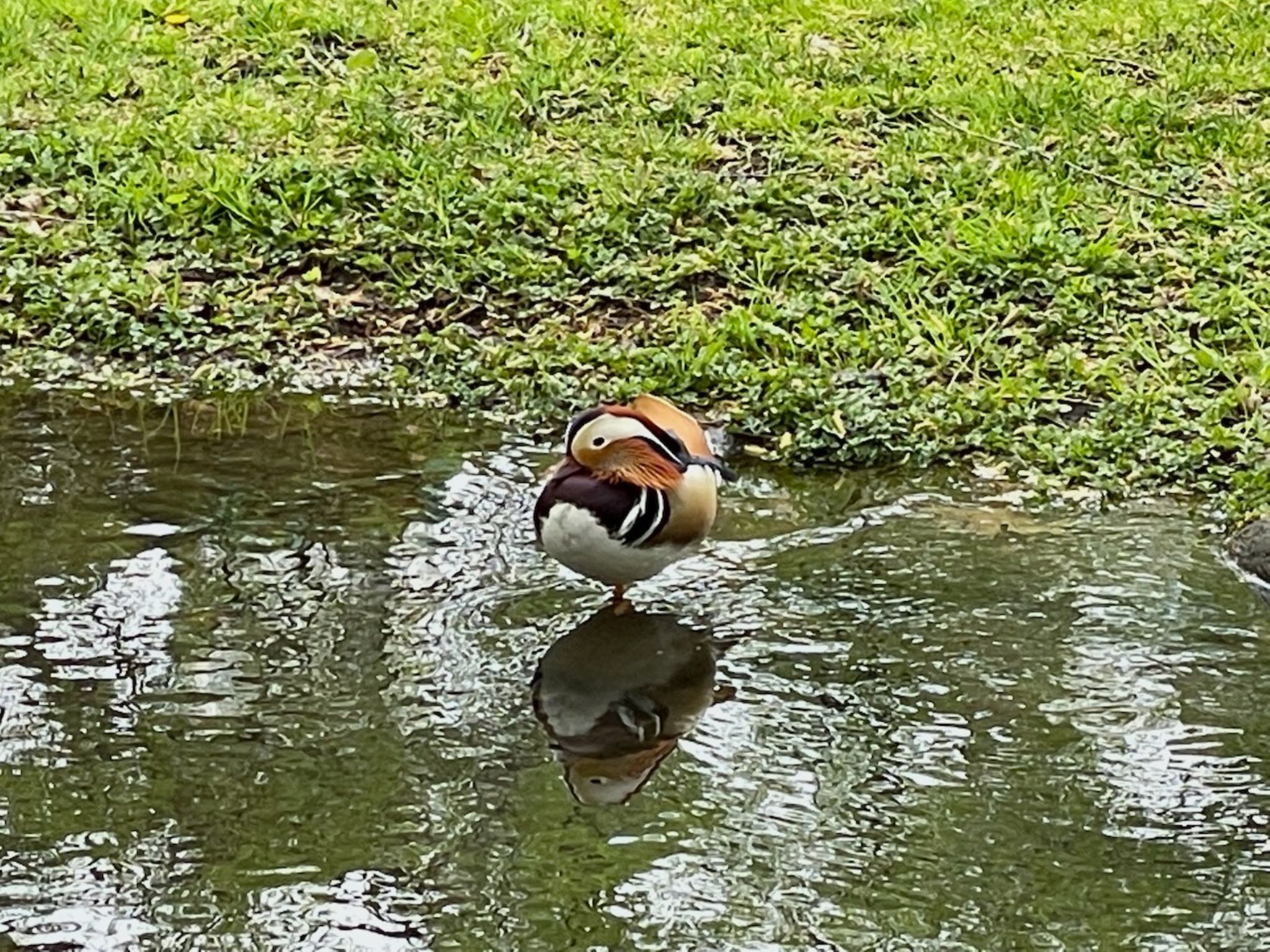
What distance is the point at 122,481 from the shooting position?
538 cm

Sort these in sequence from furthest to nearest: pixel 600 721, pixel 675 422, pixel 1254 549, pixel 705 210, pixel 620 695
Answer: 1. pixel 705 210
2. pixel 1254 549
3. pixel 675 422
4. pixel 620 695
5. pixel 600 721

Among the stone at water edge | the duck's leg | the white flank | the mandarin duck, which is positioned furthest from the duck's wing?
the stone at water edge

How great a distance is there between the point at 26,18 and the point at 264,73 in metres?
1.29

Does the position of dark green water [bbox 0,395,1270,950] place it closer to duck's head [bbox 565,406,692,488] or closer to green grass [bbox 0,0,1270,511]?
duck's head [bbox 565,406,692,488]

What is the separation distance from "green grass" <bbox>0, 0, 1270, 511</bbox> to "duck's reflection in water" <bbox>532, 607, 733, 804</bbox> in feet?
4.03

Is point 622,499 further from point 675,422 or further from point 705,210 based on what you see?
point 705,210

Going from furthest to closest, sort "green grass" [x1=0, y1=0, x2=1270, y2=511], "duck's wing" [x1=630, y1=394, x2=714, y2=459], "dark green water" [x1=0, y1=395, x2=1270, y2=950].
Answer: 1. "green grass" [x1=0, y1=0, x2=1270, y2=511]
2. "duck's wing" [x1=630, y1=394, x2=714, y2=459]
3. "dark green water" [x1=0, y1=395, x2=1270, y2=950]

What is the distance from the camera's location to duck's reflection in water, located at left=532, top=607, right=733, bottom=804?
3.97m

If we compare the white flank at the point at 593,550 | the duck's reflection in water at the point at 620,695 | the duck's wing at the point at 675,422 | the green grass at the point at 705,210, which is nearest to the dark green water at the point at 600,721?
the duck's reflection in water at the point at 620,695

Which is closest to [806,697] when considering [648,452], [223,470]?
[648,452]

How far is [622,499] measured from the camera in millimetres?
4281

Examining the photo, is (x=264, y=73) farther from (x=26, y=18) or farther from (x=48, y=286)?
(x=48, y=286)

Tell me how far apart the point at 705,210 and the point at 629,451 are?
9.32ft

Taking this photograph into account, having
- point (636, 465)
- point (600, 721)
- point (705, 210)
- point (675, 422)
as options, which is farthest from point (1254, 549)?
point (705, 210)
